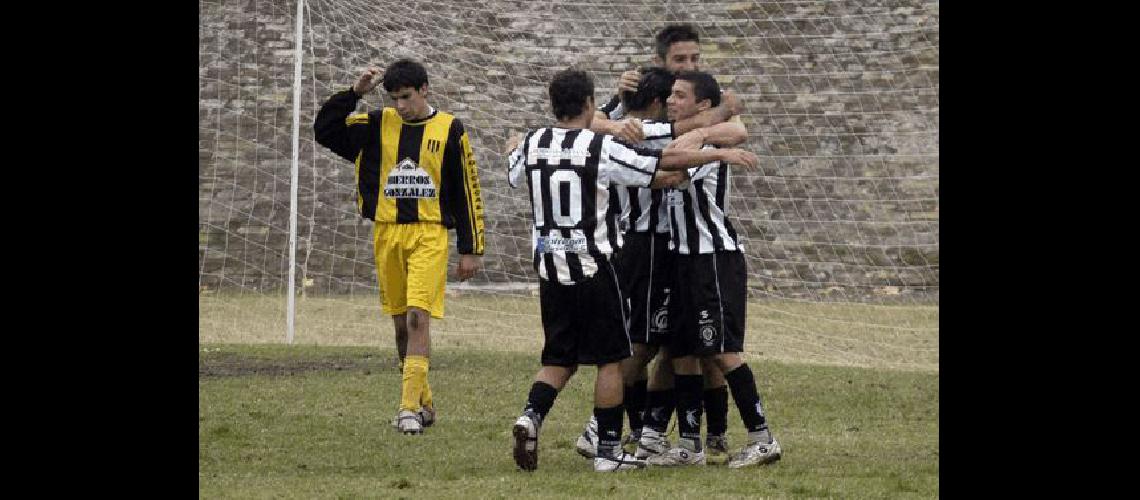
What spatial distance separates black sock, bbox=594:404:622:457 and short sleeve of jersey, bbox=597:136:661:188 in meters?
0.98

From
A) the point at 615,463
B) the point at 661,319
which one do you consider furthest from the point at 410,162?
the point at 615,463

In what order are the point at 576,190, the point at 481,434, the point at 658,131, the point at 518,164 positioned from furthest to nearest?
the point at 481,434
the point at 658,131
the point at 518,164
the point at 576,190

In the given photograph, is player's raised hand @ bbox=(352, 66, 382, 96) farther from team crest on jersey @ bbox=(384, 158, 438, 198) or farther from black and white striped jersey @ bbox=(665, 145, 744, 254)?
black and white striped jersey @ bbox=(665, 145, 744, 254)

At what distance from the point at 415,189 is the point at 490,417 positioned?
145 centimetres

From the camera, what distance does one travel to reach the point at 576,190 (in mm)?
7699

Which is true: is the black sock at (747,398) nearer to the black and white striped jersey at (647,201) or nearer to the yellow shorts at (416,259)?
the black and white striped jersey at (647,201)

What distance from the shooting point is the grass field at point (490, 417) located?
742 cm

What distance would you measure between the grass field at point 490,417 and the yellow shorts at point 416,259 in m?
0.71

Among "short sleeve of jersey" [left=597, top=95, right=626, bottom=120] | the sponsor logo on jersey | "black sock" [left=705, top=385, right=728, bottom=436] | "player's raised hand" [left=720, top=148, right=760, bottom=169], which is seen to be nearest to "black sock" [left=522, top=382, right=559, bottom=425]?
the sponsor logo on jersey

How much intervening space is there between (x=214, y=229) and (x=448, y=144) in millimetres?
10965

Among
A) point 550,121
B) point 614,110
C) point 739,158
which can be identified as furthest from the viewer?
point 550,121

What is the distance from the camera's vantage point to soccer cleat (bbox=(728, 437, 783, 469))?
8.05 meters

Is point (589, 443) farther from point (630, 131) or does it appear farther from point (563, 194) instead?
point (630, 131)

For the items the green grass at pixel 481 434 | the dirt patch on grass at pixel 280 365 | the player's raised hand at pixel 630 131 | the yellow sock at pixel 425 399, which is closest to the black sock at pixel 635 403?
the green grass at pixel 481 434
